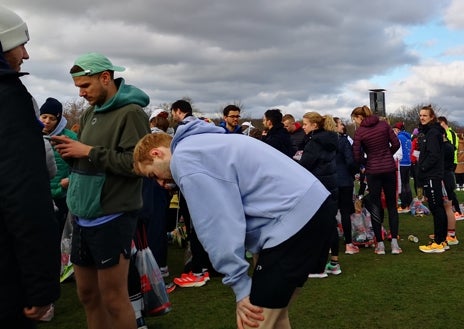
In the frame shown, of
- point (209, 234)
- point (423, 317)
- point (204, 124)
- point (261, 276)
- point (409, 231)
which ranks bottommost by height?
point (409, 231)

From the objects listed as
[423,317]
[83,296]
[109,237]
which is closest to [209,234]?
[109,237]

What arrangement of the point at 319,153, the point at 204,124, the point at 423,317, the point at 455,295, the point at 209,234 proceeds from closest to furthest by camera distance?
→ 1. the point at 209,234
2. the point at 204,124
3. the point at 423,317
4. the point at 455,295
5. the point at 319,153

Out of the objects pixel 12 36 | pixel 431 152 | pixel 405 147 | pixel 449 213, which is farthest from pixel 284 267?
pixel 405 147

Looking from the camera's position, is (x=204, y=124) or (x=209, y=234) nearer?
(x=209, y=234)

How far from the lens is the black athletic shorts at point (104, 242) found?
120 inches

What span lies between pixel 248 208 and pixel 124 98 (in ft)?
4.38

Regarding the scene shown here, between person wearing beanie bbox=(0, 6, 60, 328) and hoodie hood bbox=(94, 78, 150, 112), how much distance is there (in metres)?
1.19

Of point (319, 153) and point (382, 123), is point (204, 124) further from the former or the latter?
point (382, 123)

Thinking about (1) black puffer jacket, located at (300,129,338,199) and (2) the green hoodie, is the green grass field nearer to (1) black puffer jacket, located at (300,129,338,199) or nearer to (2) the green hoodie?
(1) black puffer jacket, located at (300,129,338,199)

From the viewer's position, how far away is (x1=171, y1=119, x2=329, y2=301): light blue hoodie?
2156mm

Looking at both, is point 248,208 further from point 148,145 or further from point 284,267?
point 148,145

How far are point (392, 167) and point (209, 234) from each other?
5378 mm

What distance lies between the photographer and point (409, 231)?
929cm

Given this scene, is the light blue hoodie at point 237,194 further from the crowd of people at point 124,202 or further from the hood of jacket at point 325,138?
the hood of jacket at point 325,138
